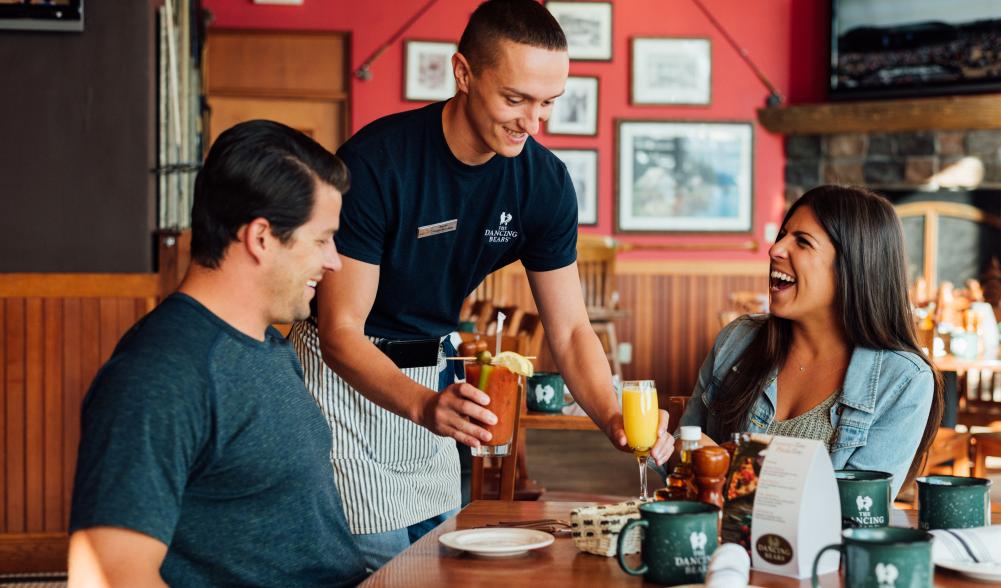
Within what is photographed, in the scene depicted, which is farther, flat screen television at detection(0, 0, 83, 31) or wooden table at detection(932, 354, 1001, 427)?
wooden table at detection(932, 354, 1001, 427)

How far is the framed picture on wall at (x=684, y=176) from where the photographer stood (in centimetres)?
872

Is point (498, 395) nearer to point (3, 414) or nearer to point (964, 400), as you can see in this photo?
point (3, 414)

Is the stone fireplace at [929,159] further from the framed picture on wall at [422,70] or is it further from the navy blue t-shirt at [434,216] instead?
the navy blue t-shirt at [434,216]

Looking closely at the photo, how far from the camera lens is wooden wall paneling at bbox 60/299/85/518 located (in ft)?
14.0

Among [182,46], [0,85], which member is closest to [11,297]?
[0,85]

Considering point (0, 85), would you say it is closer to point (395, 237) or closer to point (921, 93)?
point (395, 237)

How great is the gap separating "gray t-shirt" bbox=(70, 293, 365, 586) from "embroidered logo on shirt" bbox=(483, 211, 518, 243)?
768 mm

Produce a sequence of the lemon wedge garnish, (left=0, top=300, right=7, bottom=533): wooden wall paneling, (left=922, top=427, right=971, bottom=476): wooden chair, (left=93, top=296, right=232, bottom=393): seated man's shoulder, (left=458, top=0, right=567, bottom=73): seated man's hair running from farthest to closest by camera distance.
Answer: (left=922, top=427, right=971, bottom=476): wooden chair, (left=0, top=300, right=7, bottom=533): wooden wall paneling, (left=458, top=0, right=567, bottom=73): seated man's hair, the lemon wedge garnish, (left=93, top=296, right=232, bottom=393): seated man's shoulder

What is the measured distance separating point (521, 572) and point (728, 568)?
12.9 inches

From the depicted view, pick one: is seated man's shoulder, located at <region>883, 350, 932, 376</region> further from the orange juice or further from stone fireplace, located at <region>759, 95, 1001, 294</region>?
stone fireplace, located at <region>759, 95, 1001, 294</region>

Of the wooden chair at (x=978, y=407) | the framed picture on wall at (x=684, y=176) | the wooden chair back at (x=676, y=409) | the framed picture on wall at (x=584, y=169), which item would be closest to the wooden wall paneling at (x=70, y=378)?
the wooden chair back at (x=676, y=409)

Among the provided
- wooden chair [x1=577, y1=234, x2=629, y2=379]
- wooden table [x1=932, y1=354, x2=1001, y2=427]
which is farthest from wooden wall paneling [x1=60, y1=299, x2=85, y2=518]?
wooden chair [x1=577, y1=234, x2=629, y2=379]

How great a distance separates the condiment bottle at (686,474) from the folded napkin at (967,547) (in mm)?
313

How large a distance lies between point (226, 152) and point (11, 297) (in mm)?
3068
